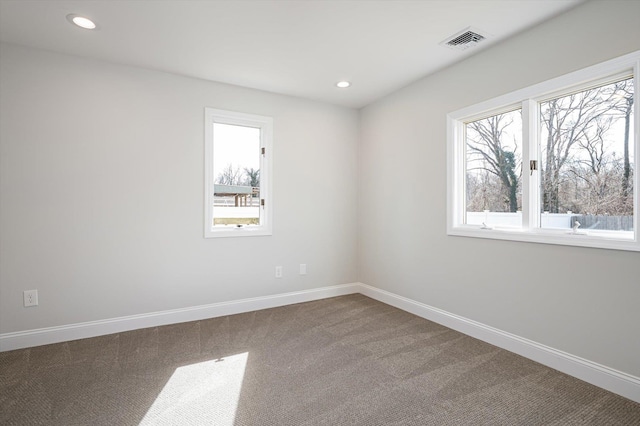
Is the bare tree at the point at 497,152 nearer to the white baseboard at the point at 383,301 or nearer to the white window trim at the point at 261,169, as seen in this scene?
the white baseboard at the point at 383,301

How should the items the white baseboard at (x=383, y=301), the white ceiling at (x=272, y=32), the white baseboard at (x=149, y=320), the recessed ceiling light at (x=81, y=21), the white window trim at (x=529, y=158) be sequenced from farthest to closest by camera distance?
the white baseboard at (x=149, y=320)
the recessed ceiling light at (x=81, y=21)
the white ceiling at (x=272, y=32)
the white baseboard at (x=383, y=301)
the white window trim at (x=529, y=158)

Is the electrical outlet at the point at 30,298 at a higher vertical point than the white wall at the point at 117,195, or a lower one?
lower

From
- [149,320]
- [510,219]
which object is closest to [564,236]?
[510,219]

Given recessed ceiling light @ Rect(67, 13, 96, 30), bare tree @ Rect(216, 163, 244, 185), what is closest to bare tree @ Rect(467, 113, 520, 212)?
bare tree @ Rect(216, 163, 244, 185)

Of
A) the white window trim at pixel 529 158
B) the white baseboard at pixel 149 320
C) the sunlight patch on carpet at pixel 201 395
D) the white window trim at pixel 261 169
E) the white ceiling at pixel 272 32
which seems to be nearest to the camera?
the sunlight patch on carpet at pixel 201 395

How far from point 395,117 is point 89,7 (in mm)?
3082

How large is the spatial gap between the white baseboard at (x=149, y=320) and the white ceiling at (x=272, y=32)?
8.25 ft

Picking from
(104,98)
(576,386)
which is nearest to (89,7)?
(104,98)

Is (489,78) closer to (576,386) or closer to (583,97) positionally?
(583,97)

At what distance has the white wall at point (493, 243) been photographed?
2166mm

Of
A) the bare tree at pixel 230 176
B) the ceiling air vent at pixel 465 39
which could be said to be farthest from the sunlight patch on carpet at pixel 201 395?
the ceiling air vent at pixel 465 39

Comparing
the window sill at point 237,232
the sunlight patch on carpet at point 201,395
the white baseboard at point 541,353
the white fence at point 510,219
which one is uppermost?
the white fence at point 510,219

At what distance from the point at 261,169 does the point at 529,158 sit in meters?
2.79

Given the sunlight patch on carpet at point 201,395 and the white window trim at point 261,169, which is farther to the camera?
the white window trim at point 261,169
